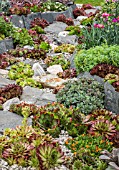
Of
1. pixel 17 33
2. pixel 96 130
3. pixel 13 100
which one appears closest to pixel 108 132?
pixel 96 130

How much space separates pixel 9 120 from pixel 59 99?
1.13 m

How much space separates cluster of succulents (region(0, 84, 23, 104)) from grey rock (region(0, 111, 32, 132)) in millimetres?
790

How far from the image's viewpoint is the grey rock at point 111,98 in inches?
266

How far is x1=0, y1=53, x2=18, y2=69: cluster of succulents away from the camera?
31.2ft

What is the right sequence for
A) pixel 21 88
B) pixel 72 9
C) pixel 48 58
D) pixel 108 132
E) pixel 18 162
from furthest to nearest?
1. pixel 72 9
2. pixel 48 58
3. pixel 21 88
4. pixel 108 132
5. pixel 18 162

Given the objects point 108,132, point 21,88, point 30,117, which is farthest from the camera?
point 21,88

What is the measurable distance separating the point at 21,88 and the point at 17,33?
4.11 metres

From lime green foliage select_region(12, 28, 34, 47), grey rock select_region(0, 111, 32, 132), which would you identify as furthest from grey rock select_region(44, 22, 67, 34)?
grey rock select_region(0, 111, 32, 132)

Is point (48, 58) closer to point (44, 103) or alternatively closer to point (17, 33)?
point (17, 33)

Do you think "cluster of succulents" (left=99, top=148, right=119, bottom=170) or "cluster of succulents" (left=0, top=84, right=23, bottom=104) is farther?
"cluster of succulents" (left=0, top=84, right=23, bottom=104)

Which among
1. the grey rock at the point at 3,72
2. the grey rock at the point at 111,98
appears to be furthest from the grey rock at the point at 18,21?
the grey rock at the point at 111,98

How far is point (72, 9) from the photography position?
53.2 feet

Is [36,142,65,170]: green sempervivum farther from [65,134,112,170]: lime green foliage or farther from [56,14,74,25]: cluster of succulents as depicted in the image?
[56,14,74,25]: cluster of succulents

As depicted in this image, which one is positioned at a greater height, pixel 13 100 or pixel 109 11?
pixel 109 11
